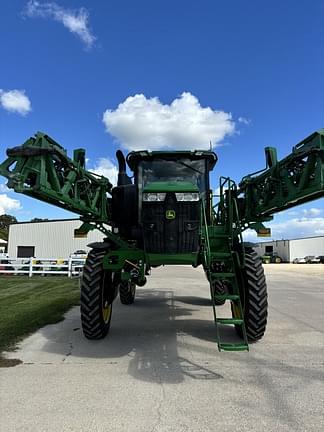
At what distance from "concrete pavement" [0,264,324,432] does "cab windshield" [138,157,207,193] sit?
2767mm

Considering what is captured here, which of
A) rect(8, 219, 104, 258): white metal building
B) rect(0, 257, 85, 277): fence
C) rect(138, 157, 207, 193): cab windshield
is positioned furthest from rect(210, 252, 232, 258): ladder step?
rect(8, 219, 104, 258): white metal building

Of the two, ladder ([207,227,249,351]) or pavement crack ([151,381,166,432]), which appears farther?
ladder ([207,227,249,351])

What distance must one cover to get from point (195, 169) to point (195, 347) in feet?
10.2

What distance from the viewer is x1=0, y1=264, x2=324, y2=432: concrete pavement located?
3.51m

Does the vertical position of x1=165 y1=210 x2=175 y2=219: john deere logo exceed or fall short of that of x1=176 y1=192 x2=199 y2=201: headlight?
it falls short

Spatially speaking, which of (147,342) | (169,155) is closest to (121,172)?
(169,155)

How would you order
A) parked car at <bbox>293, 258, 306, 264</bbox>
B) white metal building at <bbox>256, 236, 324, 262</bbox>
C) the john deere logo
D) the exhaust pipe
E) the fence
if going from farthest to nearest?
white metal building at <bbox>256, 236, 324, 262</bbox>, parked car at <bbox>293, 258, 306, 264</bbox>, the fence, the exhaust pipe, the john deere logo

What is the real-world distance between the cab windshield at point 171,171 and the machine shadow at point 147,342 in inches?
105

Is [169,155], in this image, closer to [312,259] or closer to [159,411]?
[159,411]

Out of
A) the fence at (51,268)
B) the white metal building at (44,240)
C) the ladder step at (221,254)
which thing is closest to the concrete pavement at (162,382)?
the ladder step at (221,254)

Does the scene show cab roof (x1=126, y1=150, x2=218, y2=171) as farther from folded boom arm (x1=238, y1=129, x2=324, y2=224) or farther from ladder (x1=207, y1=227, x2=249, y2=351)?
ladder (x1=207, y1=227, x2=249, y2=351)

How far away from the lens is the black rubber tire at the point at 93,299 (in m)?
6.34

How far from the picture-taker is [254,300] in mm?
6133

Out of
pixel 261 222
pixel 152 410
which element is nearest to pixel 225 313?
pixel 261 222
